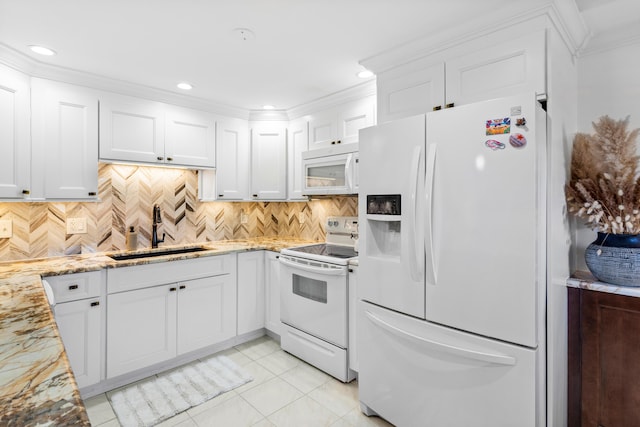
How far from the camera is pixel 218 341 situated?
2.97 metres

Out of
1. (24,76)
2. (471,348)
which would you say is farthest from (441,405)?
(24,76)

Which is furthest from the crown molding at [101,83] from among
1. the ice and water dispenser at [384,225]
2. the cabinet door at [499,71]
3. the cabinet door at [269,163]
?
the cabinet door at [499,71]

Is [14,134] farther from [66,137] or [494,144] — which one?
[494,144]

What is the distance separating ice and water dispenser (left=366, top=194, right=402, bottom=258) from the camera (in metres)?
1.91

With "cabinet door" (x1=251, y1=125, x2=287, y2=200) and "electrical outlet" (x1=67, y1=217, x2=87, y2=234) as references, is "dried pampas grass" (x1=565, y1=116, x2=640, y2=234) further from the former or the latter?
"electrical outlet" (x1=67, y1=217, x2=87, y2=234)

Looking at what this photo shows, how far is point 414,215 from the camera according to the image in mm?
1764

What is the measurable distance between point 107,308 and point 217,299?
0.85 m

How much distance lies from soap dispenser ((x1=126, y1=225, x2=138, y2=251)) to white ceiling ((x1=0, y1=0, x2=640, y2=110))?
1280 millimetres

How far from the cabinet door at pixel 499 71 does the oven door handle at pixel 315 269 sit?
1339 millimetres

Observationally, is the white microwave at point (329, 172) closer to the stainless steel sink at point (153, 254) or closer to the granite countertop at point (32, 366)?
the stainless steel sink at point (153, 254)

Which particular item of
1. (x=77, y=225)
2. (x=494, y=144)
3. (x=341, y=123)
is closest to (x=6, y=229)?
(x=77, y=225)

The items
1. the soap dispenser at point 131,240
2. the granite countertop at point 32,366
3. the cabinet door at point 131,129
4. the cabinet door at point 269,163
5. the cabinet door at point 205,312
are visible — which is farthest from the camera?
the cabinet door at point 269,163

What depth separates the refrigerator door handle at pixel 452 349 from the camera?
153 cm

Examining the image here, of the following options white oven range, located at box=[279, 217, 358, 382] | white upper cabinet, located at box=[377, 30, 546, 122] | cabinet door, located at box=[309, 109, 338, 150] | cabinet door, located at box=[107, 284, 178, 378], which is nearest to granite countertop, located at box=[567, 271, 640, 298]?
white upper cabinet, located at box=[377, 30, 546, 122]
